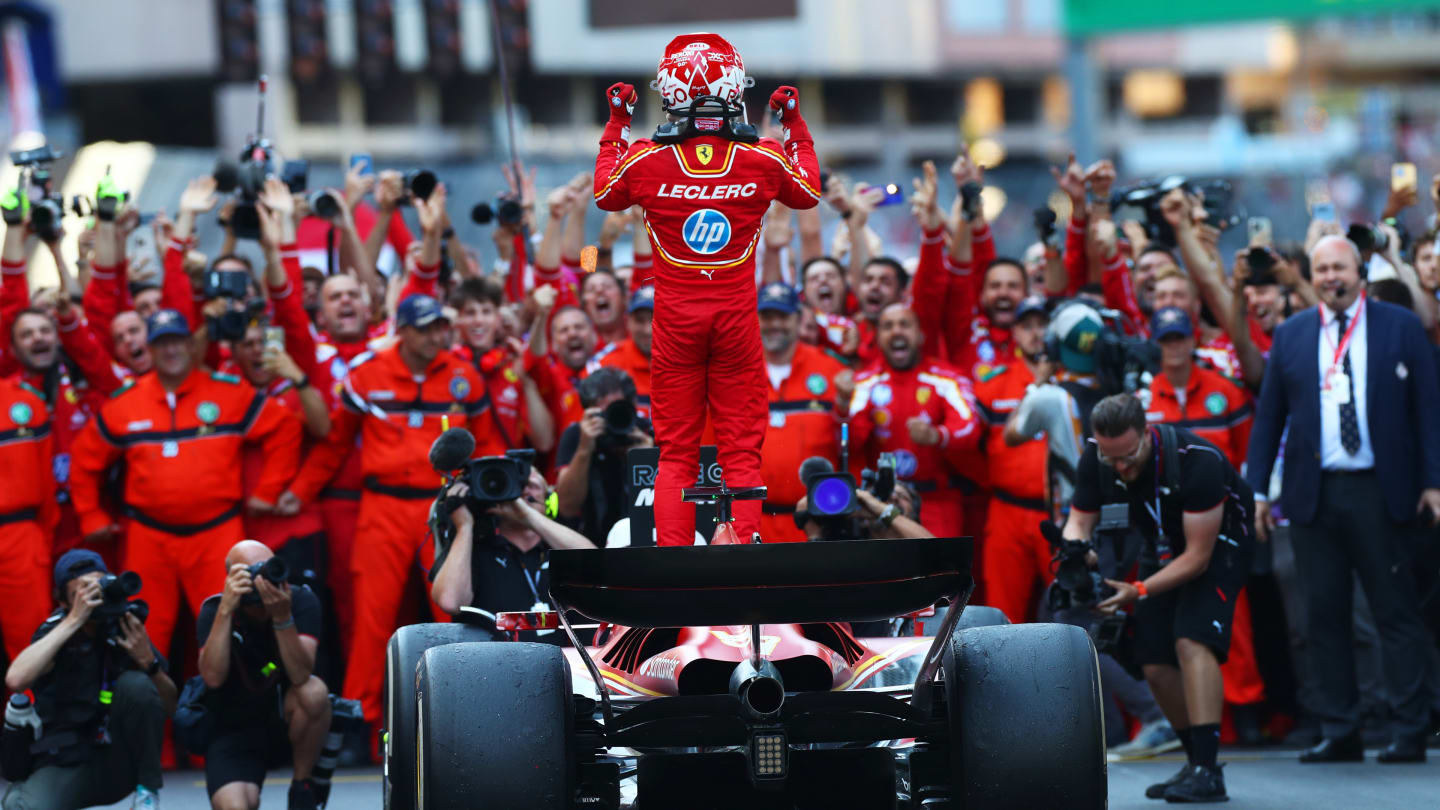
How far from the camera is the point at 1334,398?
27.2 feet

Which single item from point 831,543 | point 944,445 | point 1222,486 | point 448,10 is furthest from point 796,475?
point 448,10

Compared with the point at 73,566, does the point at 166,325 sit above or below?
above

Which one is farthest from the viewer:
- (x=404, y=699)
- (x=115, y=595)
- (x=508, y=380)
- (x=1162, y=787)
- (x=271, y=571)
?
(x=508, y=380)

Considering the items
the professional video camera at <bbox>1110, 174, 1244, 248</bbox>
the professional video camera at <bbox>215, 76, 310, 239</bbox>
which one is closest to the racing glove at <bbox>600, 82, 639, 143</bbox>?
the professional video camera at <bbox>215, 76, 310, 239</bbox>

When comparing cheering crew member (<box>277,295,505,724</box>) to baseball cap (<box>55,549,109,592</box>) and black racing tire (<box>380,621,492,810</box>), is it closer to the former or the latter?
baseball cap (<box>55,549,109,592</box>)

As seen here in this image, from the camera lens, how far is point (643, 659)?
5672mm

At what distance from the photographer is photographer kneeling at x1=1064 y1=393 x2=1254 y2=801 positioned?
7234mm

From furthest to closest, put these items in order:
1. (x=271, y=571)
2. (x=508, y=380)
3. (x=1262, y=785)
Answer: (x=508, y=380)
(x=1262, y=785)
(x=271, y=571)

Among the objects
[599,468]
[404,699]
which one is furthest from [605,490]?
[404,699]

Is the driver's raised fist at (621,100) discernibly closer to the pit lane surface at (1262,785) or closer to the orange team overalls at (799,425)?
the orange team overalls at (799,425)

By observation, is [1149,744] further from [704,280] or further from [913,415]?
[704,280]

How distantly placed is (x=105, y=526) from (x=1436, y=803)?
232 inches

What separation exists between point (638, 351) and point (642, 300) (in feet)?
0.88

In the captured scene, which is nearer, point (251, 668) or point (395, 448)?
point (251, 668)
